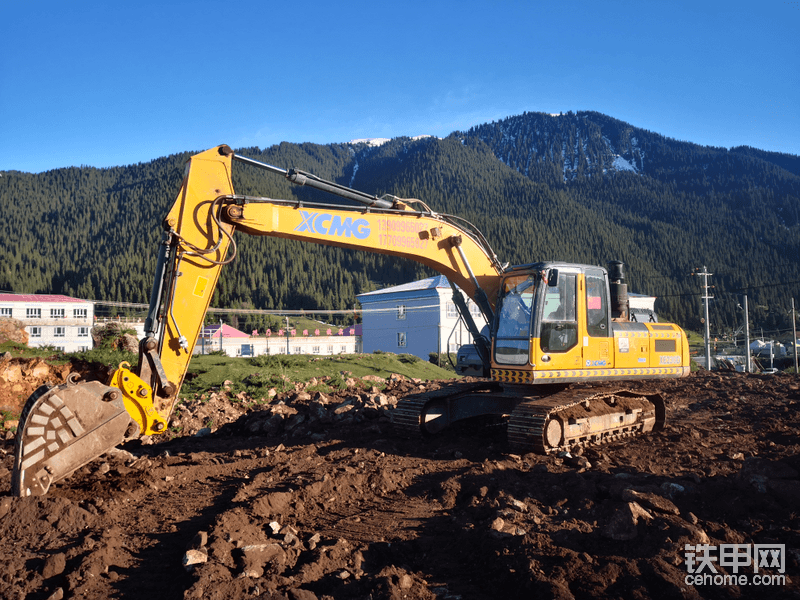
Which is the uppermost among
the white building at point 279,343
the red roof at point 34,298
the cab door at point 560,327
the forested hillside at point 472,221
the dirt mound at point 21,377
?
the forested hillside at point 472,221

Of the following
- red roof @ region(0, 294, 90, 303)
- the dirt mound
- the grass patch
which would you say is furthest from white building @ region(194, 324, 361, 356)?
the dirt mound

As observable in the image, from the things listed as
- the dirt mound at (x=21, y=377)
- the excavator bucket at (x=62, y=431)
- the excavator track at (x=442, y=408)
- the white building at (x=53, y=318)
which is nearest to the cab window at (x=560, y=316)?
the excavator track at (x=442, y=408)

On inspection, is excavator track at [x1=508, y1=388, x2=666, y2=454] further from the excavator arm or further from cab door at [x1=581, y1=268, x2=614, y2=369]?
the excavator arm

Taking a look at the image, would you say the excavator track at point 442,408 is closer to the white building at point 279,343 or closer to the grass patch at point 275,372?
the grass patch at point 275,372

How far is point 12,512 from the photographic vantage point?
6.02 metres

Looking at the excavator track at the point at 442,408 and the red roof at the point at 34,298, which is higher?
the red roof at the point at 34,298

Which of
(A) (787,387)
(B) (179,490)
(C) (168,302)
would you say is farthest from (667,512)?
(A) (787,387)

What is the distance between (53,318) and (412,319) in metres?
36.5

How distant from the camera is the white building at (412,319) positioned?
4403 centimetres

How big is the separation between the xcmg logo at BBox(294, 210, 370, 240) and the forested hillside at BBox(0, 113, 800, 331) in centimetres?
6121

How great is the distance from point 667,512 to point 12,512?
6.75 meters

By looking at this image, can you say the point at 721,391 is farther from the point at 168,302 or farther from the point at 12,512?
the point at 12,512

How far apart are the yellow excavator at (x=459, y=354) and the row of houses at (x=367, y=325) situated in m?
22.7

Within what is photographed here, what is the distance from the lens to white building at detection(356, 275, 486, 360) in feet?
144
